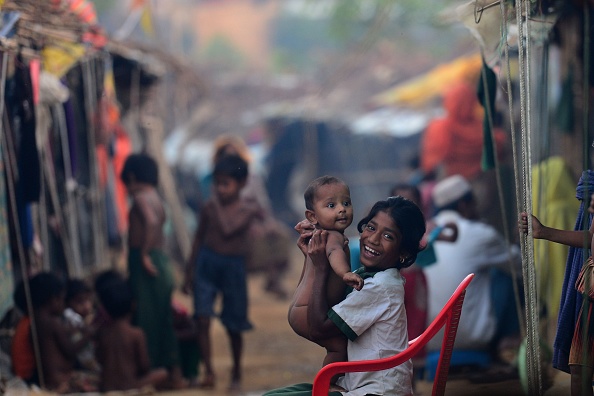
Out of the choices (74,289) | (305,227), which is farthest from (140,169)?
(305,227)

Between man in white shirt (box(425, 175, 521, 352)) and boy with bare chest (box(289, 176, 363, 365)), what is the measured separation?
9.54 feet

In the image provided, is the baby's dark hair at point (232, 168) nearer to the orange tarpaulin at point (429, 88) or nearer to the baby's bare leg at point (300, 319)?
the baby's bare leg at point (300, 319)

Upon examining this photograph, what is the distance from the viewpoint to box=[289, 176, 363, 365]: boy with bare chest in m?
3.47

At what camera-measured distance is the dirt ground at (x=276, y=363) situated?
5.12 metres

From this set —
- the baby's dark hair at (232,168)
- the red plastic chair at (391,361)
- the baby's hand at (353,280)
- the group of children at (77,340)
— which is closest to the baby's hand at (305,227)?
the baby's hand at (353,280)

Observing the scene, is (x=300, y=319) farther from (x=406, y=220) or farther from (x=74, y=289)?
(x=74, y=289)

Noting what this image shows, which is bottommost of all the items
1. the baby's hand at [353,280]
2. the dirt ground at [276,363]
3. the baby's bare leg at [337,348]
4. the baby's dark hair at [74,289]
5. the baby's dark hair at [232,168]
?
the dirt ground at [276,363]

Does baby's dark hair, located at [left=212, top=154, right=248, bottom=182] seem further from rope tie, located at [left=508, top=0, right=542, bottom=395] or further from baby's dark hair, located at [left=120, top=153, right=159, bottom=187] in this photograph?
rope tie, located at [left=508, top=0, right=542, bottom=395]

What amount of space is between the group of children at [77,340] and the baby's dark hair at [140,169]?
27.6 inches

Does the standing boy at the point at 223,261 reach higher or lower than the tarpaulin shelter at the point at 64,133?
lower

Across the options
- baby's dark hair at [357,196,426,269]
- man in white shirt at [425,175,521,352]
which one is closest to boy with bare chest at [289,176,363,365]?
baby's dark hair at [357,196,426,269]

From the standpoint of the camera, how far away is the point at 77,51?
22.9 ft

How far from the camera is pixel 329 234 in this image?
11.4ft

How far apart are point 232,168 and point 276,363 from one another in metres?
2.28
